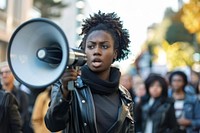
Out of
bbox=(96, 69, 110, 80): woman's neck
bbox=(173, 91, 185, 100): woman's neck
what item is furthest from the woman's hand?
bbox=(173, 91, 185, 100): woman's neck

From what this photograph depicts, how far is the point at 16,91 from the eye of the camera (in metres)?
7.97

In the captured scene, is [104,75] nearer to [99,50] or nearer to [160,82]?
[99,50]

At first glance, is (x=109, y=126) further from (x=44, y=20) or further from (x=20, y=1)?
(x=20, y=1)

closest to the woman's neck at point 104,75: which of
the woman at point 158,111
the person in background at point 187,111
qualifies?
the woman at point 158,111

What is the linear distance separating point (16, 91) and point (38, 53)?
476 centimetres

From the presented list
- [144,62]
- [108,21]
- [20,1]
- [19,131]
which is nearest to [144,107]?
[19,131]

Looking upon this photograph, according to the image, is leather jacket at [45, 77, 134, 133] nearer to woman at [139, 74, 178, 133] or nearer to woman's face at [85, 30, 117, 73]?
woman's face at [85, 30, 117, 73]

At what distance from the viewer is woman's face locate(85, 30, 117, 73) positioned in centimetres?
A: 364

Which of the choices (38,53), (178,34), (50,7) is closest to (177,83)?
(38,53)

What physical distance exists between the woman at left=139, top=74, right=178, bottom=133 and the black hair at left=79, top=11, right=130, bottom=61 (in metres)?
3.19

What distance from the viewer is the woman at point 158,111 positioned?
7.10 meters

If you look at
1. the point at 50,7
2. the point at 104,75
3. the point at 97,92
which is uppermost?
the point at 50,7

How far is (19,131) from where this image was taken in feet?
18.1

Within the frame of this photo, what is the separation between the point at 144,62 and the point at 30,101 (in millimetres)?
9506
